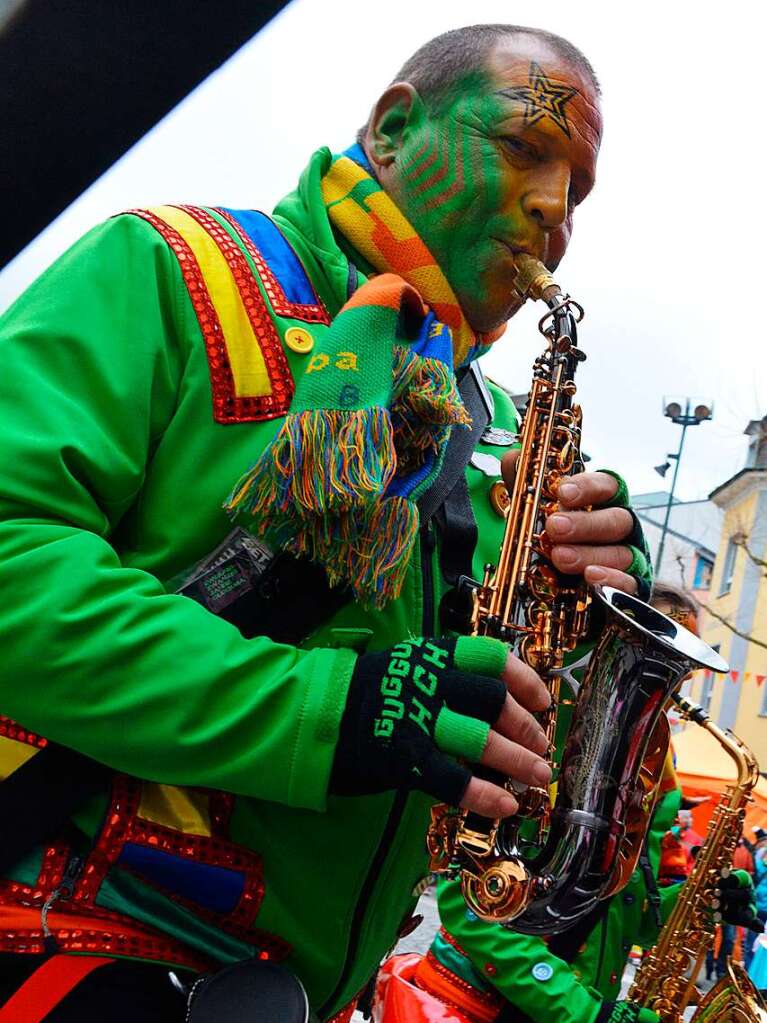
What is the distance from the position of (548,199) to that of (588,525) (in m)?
0.69

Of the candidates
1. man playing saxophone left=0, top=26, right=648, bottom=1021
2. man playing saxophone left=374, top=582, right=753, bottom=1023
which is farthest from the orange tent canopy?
man playing saxophone left=0, top=26, right=648, bottom=1021

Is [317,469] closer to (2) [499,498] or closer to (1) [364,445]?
(1) [364,445]

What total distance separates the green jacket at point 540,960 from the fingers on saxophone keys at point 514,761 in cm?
162

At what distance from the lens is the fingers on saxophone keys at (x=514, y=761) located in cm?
144

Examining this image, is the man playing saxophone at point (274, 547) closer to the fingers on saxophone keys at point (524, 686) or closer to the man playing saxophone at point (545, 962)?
the fingers on saxophone keys at point (524, 686)

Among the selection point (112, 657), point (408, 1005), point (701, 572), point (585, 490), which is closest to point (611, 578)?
point (585, 490)

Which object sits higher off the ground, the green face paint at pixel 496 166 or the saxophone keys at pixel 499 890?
the green face paint at pixel 496 166

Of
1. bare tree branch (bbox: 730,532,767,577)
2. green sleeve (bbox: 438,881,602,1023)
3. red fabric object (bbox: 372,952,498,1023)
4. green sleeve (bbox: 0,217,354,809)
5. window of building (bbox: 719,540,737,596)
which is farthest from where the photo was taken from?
window of building (bbox: 719,540,737,596)

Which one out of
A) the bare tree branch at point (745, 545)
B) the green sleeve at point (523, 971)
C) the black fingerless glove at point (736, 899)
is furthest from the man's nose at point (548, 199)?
the bare tree branch at point (745, 545)

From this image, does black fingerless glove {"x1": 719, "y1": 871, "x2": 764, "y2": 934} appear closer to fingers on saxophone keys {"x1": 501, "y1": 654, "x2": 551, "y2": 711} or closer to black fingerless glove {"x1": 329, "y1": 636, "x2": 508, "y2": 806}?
fingers on saxophone keys {"x1": 501, "y1": 654, "x2": 551, "y2": 711}

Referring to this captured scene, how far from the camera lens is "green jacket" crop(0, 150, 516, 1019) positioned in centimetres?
137

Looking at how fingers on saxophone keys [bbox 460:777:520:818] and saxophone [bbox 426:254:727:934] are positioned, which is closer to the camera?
fingers on saxophone keys [bbox 460:777:520:818]

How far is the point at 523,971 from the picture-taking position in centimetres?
336

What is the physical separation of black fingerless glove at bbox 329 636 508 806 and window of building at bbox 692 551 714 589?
33.7 metres
